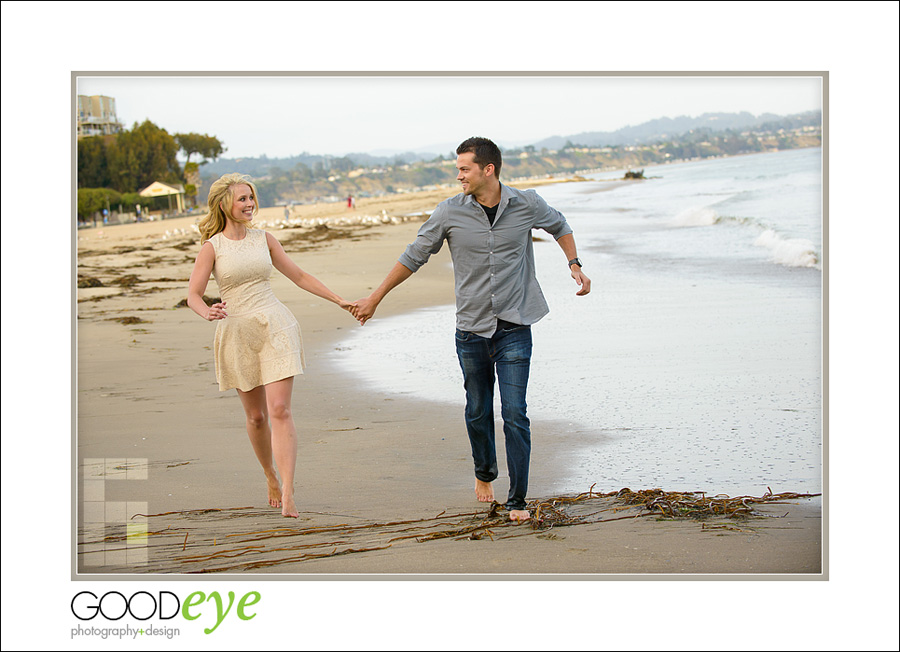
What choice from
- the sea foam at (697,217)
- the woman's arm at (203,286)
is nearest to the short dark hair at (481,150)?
the woman's arm at (203,286)

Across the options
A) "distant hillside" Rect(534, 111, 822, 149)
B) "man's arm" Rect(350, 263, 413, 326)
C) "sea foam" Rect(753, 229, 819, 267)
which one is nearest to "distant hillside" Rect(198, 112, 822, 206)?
"distant hillside" Rect(534, 111, 822, 149)

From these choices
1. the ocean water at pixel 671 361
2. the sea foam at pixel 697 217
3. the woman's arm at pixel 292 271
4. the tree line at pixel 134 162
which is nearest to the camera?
the woman's arm at pixel 292 271

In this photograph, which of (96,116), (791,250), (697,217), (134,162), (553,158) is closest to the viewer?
(96,116)

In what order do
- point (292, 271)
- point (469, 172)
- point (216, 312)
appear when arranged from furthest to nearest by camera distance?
point (292, 271) < point (469, 172) < point (216, 312)

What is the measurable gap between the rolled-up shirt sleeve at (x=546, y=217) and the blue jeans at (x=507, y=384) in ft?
1.47

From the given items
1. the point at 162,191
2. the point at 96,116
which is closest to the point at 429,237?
the point at 96,116

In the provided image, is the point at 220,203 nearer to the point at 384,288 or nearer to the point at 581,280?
the point at 384,288

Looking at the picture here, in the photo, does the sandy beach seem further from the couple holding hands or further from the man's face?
the man's face

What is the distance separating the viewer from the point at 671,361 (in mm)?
6523

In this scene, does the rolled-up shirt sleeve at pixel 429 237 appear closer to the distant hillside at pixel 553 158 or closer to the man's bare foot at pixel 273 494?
the man's bare foot at pixel 273 494

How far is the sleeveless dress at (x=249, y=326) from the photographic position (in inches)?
158

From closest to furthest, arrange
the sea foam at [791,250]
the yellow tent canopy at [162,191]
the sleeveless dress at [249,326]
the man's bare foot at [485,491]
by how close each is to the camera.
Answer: the sleeveless dress at [249,326] < the man's bare foot at [485,491] < the yellow tent canopy at [162,191] < the sea foam at [791,250]

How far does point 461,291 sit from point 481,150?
57 centimetres

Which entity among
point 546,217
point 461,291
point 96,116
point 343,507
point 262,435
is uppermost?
point 96,116
